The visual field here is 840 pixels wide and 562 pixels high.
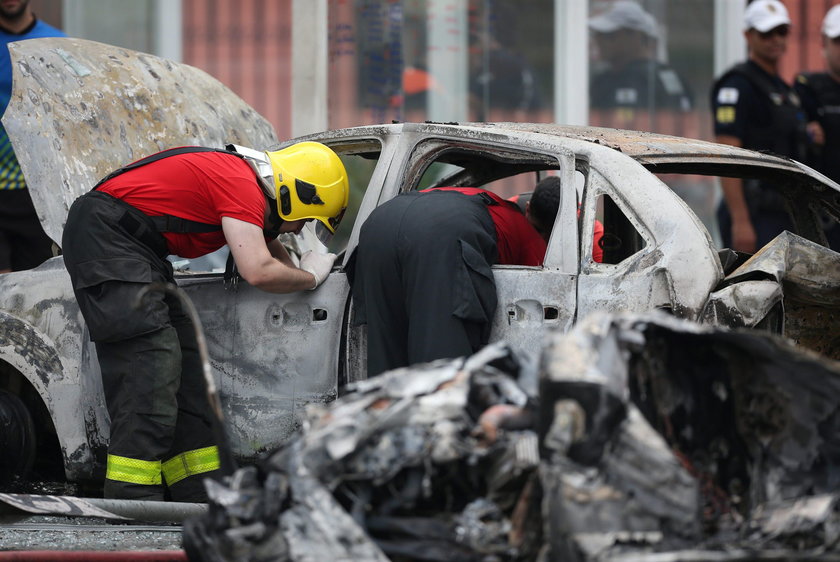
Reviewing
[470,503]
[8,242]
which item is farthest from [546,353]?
[8,242]

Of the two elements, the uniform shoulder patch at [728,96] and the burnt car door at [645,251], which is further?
the uniform shoulder patch at [728,96]

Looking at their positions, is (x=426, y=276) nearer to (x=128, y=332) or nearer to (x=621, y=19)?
(x=128, y=332)

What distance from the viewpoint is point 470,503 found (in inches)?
116

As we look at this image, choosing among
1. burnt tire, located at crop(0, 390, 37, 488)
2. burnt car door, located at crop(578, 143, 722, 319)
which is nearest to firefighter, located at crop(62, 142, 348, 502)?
burnt tire, located at crop(0, 390, 37, 488)

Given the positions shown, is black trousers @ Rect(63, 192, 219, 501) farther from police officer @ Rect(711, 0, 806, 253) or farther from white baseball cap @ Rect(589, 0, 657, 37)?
white baseball cap @ Rect(589, 0, 657, 37)

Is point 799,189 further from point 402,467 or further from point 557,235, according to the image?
point 402,467

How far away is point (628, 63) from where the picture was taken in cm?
973

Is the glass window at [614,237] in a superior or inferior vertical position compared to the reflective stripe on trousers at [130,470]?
superior

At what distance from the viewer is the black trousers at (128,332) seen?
14.7ft

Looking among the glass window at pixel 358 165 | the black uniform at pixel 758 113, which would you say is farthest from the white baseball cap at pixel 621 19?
the glass window at pixel 358 165

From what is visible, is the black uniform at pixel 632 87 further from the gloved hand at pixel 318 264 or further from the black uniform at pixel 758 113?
the gloved hand at pixel 318 264

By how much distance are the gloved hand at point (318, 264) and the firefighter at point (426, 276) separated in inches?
4.4

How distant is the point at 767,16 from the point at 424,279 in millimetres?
3817

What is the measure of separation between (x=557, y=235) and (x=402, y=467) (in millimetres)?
1569
